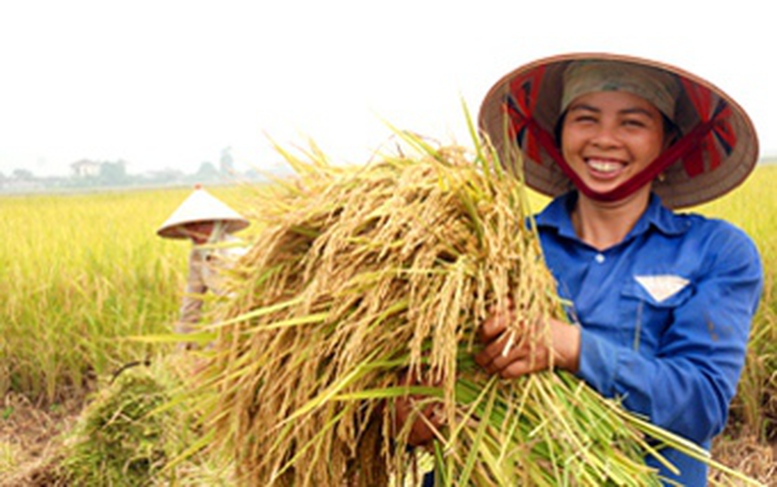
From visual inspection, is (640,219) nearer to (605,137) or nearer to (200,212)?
(605,137)

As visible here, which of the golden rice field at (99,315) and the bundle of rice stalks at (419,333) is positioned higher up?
the bundle of rice stalks at (419,333)

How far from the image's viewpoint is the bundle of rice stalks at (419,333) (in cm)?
134

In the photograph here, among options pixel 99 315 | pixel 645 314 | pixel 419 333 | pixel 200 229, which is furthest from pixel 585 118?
pixel 99 315

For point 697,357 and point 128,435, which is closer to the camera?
point 697,357

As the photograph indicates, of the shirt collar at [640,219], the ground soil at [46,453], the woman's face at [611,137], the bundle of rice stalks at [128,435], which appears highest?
the woman's face at [611,137]

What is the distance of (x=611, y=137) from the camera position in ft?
5.49

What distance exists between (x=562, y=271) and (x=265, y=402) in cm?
→ 68

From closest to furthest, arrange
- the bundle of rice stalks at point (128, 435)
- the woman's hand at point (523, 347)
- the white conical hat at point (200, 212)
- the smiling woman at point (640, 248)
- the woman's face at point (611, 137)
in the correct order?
the woman's hand at point (523, 347) < the smiling woman at point (640, 248) < the woman's face at point (611, 137) < the bundle of rice stalks at point (128, 435) < the white conical hat at point (200, 212)

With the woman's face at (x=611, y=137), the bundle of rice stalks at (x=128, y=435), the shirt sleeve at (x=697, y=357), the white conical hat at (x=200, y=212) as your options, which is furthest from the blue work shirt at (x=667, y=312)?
the white conical hat at (x=200, y=212)

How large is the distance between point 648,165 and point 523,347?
60 cm

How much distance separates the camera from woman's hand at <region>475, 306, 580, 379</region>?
132 centimetres

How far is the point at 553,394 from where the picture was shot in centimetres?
137

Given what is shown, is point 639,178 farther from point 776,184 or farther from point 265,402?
point 776,184

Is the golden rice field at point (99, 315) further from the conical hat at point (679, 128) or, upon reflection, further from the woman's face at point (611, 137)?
Answer: the woman's face at point (611, 137)
